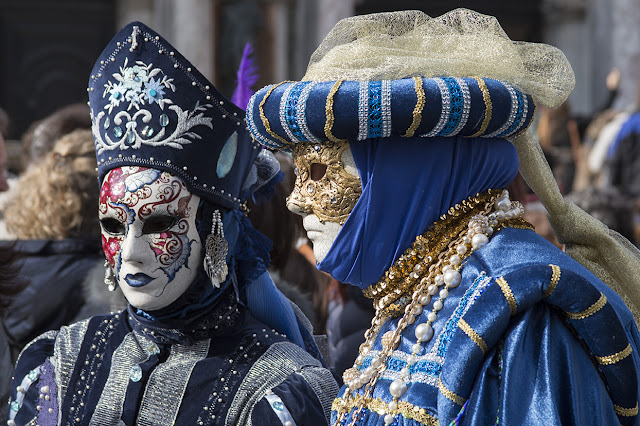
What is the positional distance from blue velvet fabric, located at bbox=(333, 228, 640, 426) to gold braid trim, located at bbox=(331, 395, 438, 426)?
0.15ft

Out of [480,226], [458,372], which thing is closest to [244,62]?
[480,226]

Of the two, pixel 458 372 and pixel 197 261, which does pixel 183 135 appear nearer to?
pixel 197 261

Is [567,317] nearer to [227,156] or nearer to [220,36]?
[227,156]

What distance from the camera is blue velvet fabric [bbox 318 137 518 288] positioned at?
1743 mm

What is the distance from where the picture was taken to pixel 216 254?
2227 millimetres

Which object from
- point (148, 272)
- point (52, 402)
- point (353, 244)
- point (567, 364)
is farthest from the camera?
point (52, 402)

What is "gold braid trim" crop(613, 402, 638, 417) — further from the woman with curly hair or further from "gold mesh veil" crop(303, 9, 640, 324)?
the woman with curly hair

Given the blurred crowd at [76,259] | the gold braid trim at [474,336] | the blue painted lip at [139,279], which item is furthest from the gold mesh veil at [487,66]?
the blurred crowd at [76,259]

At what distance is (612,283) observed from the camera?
1903 millimetres

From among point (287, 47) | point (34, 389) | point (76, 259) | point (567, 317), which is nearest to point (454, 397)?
point (567, 317)

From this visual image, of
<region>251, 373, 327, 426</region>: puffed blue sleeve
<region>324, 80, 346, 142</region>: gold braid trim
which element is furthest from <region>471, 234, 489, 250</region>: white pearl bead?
<region>251, 373, 327, 426</region>: puffed blue sleeve

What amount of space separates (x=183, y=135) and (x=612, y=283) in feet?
3.50

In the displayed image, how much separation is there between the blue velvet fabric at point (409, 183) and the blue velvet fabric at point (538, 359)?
0.72 feet

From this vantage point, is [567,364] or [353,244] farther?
[353,244]
